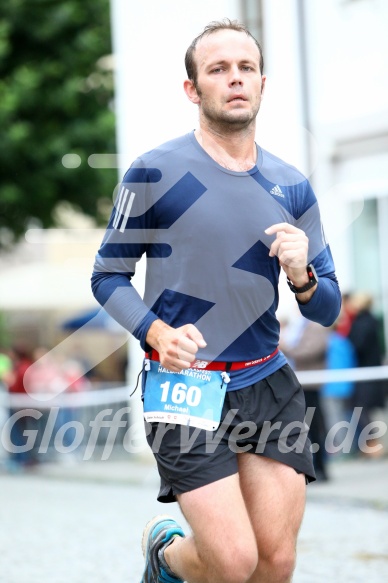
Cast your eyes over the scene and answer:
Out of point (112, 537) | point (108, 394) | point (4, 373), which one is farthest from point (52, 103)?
point (112, 537)

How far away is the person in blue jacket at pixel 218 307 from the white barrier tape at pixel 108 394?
777cm

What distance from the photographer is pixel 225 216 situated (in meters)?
4.50

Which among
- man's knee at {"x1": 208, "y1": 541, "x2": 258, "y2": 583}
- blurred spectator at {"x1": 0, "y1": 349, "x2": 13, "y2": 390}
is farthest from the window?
man's knee at {"x1": 208, "y1": 541, "x2": 258, "y2": 583}

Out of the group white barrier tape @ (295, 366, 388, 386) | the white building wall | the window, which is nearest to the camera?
white barrier tape @ (295, 366, 388, 386)

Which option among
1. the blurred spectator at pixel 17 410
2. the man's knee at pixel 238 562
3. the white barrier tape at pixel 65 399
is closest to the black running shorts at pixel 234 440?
the man's knee at pixel 238 562

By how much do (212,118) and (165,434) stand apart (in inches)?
44.9

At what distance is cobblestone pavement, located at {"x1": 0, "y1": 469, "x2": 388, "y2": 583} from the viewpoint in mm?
7324

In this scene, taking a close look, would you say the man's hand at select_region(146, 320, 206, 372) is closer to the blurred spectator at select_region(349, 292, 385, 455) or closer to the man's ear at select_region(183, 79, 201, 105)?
the man's ear at select_region(183, 79, 201, 105)

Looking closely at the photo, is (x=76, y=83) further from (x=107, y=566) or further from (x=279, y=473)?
(x=279, y=473)

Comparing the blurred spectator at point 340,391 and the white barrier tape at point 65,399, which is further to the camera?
the white barrier tape at point 65,399

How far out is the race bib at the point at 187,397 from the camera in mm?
4496

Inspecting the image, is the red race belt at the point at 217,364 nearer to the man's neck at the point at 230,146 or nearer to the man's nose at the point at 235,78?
the man's neck at the point at 230,146

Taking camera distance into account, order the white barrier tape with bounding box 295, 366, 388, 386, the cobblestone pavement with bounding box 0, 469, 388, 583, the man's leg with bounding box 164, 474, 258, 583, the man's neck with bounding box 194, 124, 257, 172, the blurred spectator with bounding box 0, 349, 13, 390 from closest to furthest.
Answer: the man's leg with bounding box 164, 474, 258, 583 → the man's neck with bounding box 194, 124, 257, 172 → the cobblestone pavement with bounding box 0, 469, 388, 583 → the white barrier tape with bounding box 295, 366, 388, 386 → the blurred spectator with bounding box 0, 349, 13, 390

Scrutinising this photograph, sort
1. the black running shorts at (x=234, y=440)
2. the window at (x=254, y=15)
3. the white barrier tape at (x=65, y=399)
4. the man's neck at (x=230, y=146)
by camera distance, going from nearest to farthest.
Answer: the black running shorts at (x=234, y=440), the man's neck at (x=230, y=146), the window at (x=254, y=15), the white barrier tape at (x=65, y=399)
